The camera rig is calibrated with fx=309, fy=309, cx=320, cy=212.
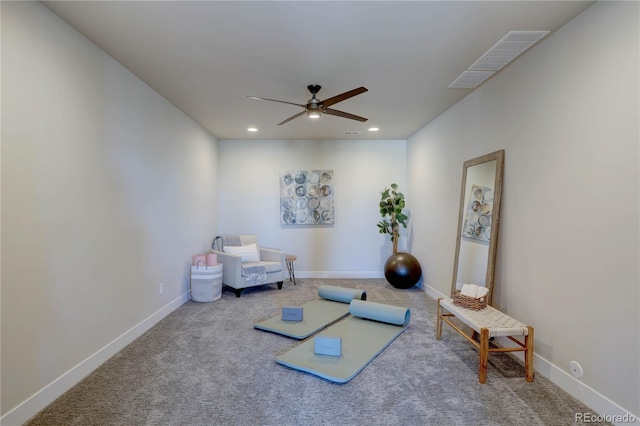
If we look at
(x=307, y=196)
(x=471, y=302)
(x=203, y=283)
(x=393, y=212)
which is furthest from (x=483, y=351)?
(x=307, y=196)

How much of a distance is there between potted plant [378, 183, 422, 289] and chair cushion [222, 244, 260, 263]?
2.16 meters

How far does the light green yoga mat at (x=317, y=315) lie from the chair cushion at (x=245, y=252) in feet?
4.30

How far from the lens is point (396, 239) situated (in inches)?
211

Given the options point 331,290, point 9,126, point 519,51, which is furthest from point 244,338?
point 519,51

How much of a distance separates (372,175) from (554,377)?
4.15m

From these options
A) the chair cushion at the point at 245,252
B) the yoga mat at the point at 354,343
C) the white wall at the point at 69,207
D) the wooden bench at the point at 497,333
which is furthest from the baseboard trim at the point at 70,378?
the wooden bench at the point at 497,333

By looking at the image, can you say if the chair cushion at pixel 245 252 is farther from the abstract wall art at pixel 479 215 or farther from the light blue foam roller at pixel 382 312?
the abstract wall art at pixel 479 215

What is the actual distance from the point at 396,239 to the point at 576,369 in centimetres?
333

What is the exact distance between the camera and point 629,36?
1.82 m

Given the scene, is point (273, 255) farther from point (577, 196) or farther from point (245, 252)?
point (577, 196)

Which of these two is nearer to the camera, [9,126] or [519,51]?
[9,126]

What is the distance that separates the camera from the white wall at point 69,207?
1.86 metres

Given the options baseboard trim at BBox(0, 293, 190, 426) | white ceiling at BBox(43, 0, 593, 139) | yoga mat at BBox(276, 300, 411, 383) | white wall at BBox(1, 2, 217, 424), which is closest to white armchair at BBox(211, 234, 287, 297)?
white wall at BBox(1, 2, 217, 424)

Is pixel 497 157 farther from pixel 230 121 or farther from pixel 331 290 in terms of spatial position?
pixel 230 121
